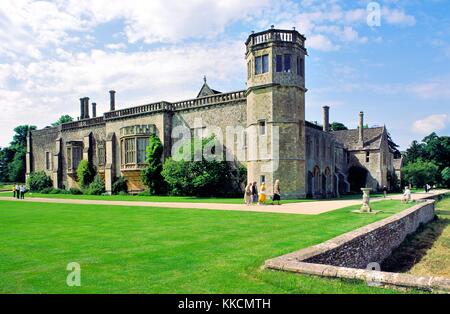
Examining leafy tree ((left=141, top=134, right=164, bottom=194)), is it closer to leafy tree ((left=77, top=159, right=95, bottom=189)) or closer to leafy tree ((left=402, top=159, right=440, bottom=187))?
leafy tree ((left=77, top=159, right=95, bottom=189))

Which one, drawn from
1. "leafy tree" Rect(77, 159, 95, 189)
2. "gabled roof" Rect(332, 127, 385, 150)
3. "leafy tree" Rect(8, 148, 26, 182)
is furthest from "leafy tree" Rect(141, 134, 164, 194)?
"leafy tree" Rect(8, 148, 26, 182)

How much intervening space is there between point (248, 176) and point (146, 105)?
12.8 meters

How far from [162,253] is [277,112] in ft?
63.9

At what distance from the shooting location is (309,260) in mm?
6758

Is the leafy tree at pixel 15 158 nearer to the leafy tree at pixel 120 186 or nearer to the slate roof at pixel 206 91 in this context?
the leafy tree at pixel 120 186

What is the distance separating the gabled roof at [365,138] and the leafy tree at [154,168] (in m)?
30.7

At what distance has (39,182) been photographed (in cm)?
4459

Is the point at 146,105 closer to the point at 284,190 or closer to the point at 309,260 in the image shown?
the point at 284,190

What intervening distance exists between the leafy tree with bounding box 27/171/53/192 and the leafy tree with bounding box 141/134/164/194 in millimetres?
19501

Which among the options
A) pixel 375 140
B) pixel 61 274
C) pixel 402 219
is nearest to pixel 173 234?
pixel 61 274

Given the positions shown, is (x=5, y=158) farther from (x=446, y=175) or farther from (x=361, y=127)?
(x=446, y=175)

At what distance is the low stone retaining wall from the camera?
17.5ft

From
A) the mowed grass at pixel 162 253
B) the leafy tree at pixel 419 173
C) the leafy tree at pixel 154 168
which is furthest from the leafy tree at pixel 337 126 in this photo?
the mowed grass at pixel 162 253

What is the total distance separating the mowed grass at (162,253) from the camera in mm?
5266
